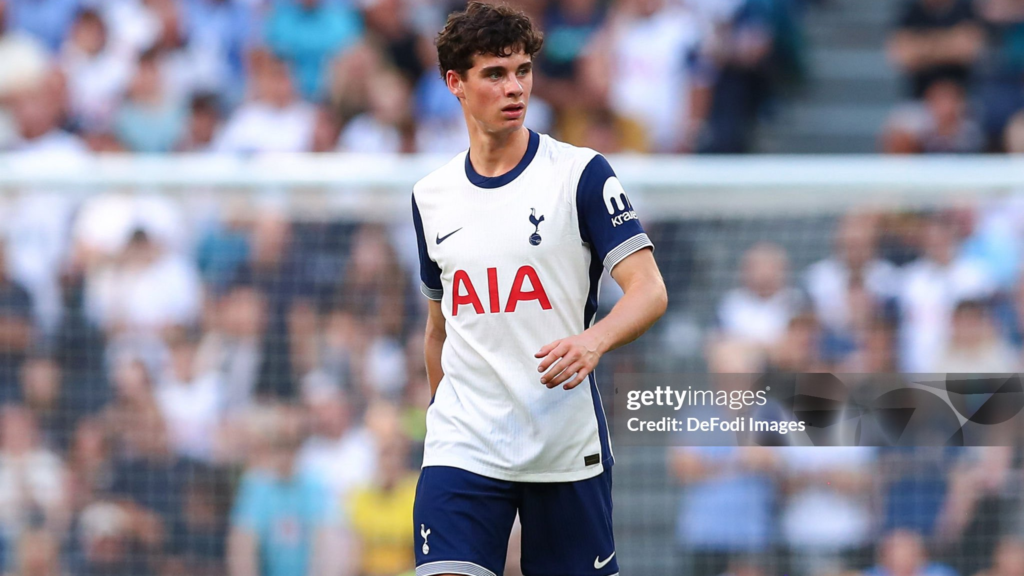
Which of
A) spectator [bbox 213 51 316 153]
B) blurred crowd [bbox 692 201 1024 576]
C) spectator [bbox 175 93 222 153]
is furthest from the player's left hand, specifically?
spectator [bbox 175 93 222 153]

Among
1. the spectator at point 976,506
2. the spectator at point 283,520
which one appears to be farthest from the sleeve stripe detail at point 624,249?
the spectator at point 283,520

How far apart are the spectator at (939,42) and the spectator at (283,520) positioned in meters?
5.13

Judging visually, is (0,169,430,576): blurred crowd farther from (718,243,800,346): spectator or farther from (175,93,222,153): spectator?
(175,93,222,153): spectator

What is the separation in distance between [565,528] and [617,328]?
785mm

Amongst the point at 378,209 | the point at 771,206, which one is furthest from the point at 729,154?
the point at 378,209

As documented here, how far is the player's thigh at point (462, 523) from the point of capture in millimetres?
4191

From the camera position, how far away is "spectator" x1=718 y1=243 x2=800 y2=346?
22.5 ft

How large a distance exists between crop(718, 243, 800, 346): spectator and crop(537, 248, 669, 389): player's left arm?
9.43 ft

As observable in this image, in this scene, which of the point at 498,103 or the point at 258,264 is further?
the point at 258,264

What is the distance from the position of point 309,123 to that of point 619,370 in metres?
3.75

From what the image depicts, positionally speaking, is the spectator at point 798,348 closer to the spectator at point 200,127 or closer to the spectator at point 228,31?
the spectator at point 200,127

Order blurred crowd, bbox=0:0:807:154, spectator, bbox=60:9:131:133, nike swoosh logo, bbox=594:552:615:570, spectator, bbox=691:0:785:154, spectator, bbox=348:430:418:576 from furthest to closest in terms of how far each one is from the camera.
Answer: spectator, bbox=60:9:131:133 → blurred crowd, bbox=0:0:807:154 → spectator, bbox=691:0:785:154 → spectator, bbox=348:430:418:576 → nike swoosh logo, bbox=594:552:615:570

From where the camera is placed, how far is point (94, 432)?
7.50 meters

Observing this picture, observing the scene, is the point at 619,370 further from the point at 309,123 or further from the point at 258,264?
the point at 309,123
